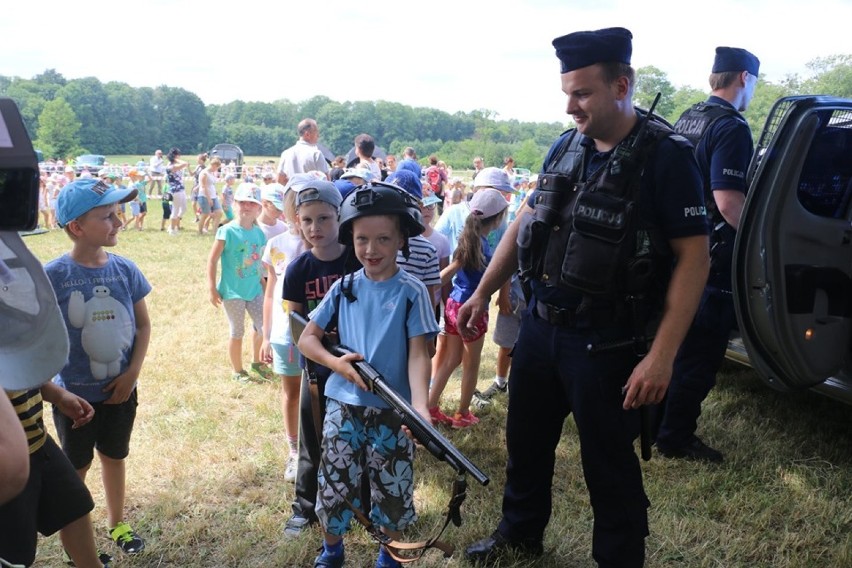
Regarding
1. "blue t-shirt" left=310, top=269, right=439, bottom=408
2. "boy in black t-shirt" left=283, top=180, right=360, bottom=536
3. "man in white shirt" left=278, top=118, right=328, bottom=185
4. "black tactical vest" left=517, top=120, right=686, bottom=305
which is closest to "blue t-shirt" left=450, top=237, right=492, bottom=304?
"boy in black t-shirt" left=283, top=180, right=360, bottom=536

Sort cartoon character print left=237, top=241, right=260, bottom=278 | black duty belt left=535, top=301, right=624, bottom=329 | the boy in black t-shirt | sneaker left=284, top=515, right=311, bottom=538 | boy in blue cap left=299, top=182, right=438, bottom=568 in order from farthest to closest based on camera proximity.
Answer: cartoon character print left=237, top=241, right=260, bottom=278
sneaker left=284, top=515, right=311, bottom=538
the boy in black t-shirt
boy in blue cap left=299, top=182, right=438, bottom=568
black duty belt left=535, top=301, right=624, bottom=329

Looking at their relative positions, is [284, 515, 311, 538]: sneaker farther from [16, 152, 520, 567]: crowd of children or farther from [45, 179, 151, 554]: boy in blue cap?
[45, 179, 151, 554]: boy in blue cap

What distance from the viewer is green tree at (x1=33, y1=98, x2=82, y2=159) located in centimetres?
5105

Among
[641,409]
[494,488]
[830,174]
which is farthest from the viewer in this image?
[494,488]

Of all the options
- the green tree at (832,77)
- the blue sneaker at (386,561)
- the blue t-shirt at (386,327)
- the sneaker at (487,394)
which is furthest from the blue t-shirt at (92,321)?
the green tree at (832,77)

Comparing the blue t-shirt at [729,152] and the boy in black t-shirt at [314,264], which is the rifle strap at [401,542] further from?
the blue t-shirt at [729,152]

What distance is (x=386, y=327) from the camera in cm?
256

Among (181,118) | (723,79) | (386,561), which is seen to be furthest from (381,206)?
(181,118)

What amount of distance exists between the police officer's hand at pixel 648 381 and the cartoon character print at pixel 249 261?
3.73 metres

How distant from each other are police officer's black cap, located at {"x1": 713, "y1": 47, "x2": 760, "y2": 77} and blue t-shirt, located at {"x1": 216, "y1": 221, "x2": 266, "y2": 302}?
12.5ft

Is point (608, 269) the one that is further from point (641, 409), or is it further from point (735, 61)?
point (735, 61)

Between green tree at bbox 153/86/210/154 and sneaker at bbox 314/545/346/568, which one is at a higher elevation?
green tree at bbox 153/86/210/154

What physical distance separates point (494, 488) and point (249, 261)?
2.86 metres

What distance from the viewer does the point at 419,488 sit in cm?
367
